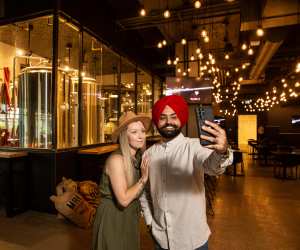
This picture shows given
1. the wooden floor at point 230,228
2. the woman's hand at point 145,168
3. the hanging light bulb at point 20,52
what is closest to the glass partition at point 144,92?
the hanging light bulb at point 20,52

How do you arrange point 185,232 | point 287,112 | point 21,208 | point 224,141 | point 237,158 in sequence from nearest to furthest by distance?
point 224,141
point 185,232
point 21,208
point 237,158
point 287,112

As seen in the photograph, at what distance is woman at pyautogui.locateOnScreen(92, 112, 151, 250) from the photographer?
67.7 inches

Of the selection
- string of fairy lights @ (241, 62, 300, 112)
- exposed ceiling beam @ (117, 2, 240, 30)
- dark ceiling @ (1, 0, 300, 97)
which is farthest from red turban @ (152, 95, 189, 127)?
string of fairy lights @ (241, 62, 300, 112)

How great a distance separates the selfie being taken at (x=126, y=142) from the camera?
154 centimetres

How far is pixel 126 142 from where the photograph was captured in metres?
1.87

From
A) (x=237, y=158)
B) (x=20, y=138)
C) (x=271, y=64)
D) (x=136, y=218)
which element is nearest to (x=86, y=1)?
(x=20, y=138)

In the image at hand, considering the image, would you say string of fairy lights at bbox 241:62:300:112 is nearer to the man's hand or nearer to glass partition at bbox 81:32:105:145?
glass partition at bbox 81:32:105:145

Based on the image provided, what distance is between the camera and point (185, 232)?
1.49 metres

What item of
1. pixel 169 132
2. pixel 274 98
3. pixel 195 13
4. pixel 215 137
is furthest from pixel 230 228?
pixel 274 98

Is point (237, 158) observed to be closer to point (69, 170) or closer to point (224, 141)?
point (69, 170)

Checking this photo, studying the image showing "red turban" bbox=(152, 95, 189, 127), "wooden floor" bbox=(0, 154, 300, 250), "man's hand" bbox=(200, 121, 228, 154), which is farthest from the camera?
"wooden floor" bbox=(0, 154, 300, 250)

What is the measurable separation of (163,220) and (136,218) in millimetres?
415

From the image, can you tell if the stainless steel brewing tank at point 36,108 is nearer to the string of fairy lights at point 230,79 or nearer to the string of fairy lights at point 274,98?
the string of fairy lights at point 230,79

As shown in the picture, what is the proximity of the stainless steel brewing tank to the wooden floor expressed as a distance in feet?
4.07
